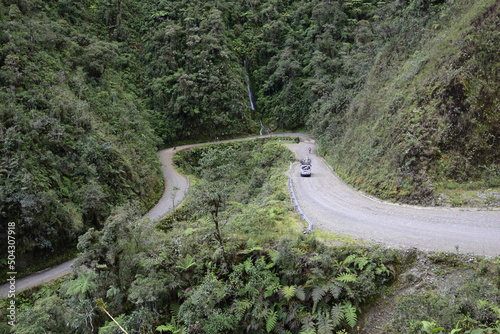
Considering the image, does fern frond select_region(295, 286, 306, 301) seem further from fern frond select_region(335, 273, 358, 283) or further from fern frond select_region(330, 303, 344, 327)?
fern frond select_region(335, 273, 358, 283)

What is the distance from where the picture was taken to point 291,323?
8586mm

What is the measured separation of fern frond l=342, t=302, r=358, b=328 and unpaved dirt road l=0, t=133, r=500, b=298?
9.86 ft

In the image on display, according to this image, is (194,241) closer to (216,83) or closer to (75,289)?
(75,289)

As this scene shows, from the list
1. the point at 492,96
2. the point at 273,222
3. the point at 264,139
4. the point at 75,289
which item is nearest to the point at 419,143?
the point at 492,96

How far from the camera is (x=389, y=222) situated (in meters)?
12.0

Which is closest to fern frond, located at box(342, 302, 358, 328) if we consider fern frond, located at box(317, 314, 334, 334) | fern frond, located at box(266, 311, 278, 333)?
fern frond, located at box(317, 314, 334, 334)

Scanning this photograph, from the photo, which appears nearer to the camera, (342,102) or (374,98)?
(374,98)

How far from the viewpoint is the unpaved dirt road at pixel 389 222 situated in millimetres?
9562

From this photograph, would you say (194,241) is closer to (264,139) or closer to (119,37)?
(264,139)

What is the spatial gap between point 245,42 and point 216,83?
14.9 meters

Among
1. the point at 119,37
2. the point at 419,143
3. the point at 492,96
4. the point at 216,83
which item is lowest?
the point at 419,143

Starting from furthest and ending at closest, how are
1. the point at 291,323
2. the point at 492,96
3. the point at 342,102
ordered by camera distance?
the point at 342,102 < the point at 492,96 < the point at 291,323

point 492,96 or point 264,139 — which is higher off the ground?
point 492,96

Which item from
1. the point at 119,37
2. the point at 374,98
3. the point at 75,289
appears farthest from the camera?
the point at 119,37
